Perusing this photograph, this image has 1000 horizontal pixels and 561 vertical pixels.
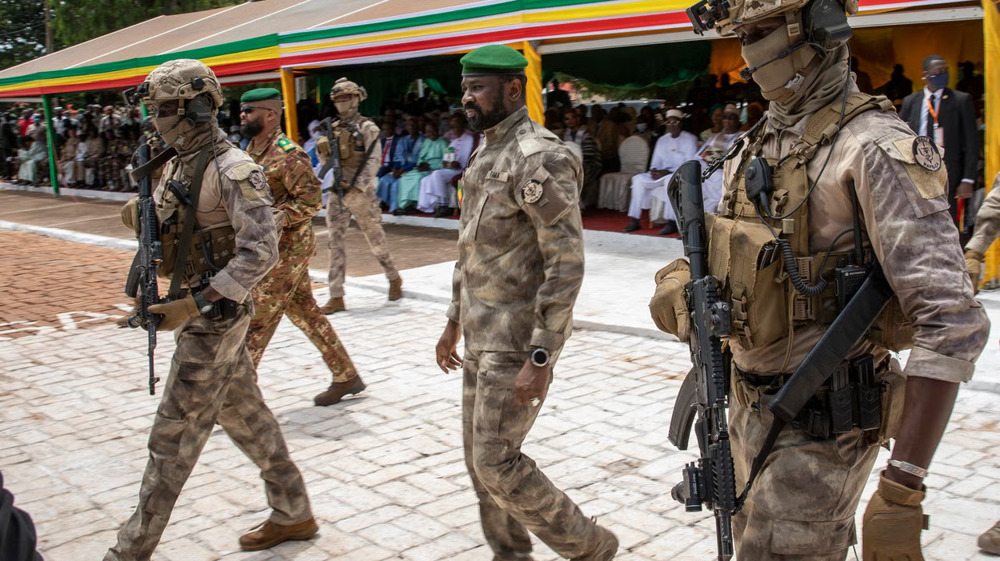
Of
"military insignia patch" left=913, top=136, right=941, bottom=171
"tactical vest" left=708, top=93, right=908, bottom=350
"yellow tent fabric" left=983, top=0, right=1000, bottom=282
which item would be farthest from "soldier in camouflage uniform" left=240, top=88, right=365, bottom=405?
"yellow tent fabric" left=983, top=0, right=1000, bottom=282

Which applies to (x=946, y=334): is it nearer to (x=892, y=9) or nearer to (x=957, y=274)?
(x=957, y=274)

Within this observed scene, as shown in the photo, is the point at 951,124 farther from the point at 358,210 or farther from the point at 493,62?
the point at 493,62

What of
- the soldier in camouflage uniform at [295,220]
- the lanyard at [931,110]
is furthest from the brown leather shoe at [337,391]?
the lanyard at [931,110]

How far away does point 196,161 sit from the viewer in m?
3.89

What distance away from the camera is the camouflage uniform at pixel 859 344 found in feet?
6.70

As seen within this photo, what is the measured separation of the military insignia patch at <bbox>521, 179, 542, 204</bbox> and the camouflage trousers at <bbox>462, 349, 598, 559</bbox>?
0.55 m

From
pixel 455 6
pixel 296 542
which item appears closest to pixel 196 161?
pixel 296 542

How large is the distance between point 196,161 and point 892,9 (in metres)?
6.86

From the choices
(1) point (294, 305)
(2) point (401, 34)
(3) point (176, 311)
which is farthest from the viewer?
(2) point (401, 34)

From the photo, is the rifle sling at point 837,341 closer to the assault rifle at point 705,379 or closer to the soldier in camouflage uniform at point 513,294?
the assault rifle at point 705,379

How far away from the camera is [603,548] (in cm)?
340

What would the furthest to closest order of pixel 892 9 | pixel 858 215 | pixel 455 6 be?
pixel 455 6 → pixel 892 9 → pixel 858 215

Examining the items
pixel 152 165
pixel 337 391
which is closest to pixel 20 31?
pixel 337 391

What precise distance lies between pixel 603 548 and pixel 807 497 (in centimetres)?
125
